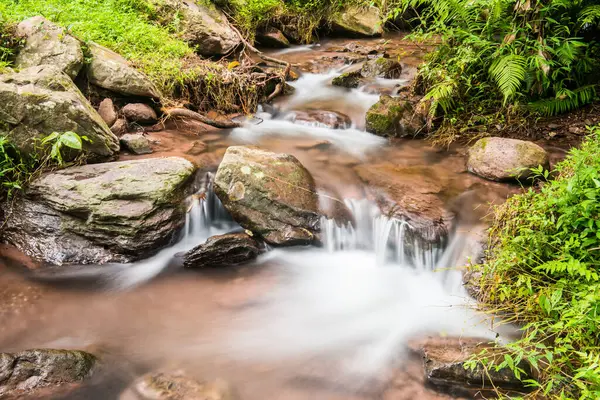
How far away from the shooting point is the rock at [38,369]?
8.11 feet

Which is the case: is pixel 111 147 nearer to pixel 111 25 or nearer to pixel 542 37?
pixel 111 25

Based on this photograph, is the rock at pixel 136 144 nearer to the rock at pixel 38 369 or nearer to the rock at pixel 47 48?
the rock at pixel 47 48

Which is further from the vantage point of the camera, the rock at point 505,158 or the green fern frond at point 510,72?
the green fern frond at point 510,72

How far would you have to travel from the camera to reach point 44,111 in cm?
401

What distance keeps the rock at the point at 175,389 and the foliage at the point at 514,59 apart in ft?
14.6

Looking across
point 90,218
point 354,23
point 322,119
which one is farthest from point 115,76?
point 354,23

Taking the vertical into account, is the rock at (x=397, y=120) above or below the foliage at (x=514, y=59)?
below

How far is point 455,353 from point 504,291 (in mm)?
643

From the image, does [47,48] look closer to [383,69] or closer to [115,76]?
[115,76]

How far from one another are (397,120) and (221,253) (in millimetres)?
3442

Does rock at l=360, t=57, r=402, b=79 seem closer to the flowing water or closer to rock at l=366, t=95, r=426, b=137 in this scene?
rock at l=366, t=95, r=426, b=137

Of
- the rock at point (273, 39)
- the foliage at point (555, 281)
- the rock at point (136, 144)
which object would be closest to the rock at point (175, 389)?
the foliage at point (555, 281)

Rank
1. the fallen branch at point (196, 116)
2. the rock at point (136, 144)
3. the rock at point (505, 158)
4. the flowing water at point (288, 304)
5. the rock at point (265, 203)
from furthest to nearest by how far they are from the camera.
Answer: the fallen branch at point (196, 116), the rock at point (136, 144), the rock at point (505, 158), the rock at point (265, 203), the flowing water at point (288, 304)

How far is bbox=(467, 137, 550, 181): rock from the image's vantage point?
169 inches
